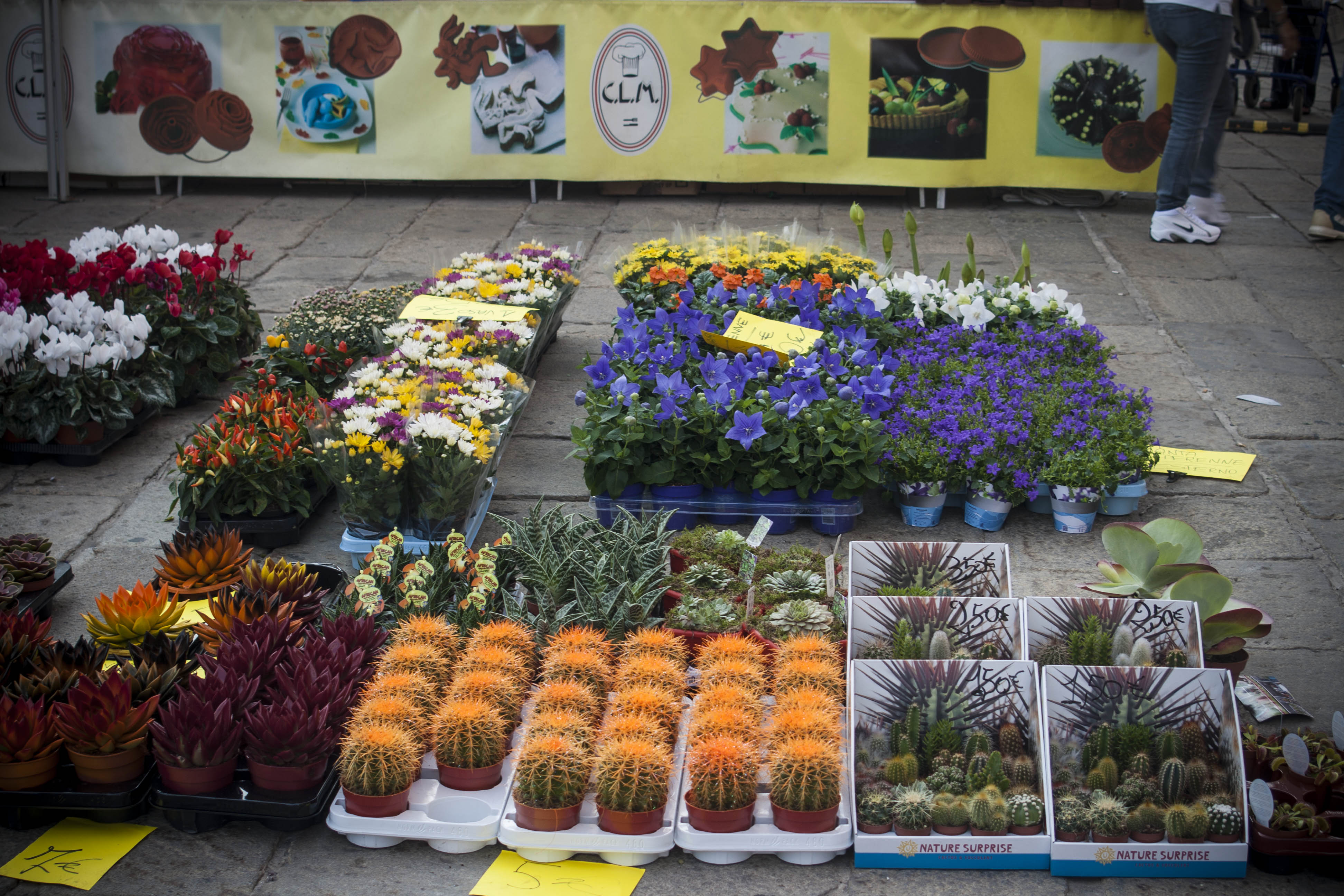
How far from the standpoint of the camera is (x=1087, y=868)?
2488 millimetres

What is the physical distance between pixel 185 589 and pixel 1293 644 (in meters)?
3.26

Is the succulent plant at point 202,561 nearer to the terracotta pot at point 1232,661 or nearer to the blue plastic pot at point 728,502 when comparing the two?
the blue plastic pot at point 728,502

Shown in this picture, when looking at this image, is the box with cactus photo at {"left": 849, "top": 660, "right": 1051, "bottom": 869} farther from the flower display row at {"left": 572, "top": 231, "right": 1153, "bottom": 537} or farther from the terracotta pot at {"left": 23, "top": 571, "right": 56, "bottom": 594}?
the terracotta pot at {"left": 23, "top": 571, "right": 56, "bottom": 594}

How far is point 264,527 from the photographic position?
12.9ft

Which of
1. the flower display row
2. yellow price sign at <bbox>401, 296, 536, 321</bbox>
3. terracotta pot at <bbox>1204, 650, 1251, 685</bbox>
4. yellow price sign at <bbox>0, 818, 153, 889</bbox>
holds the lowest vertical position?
yellow price sign at <bbox>0, 818, 153, 889</bbox>

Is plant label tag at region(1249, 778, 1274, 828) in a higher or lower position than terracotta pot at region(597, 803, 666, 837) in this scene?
higher

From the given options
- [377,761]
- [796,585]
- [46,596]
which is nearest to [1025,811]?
[796,585]

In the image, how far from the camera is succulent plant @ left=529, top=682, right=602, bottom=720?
2.64m

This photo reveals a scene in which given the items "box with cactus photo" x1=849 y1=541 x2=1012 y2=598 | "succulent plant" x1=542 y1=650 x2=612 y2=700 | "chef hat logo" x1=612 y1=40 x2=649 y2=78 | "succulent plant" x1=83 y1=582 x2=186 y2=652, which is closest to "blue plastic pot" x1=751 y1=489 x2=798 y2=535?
"box with cactus photo" x1=849 y1=541 x2=1012 y2=598

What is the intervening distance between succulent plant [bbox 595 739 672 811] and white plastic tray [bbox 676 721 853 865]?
11 centimetres

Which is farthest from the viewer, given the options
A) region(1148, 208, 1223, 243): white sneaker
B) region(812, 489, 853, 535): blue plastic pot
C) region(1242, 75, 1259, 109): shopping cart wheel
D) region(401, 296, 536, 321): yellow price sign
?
region(1242, 75, 1259, 109): shopping cart wheel

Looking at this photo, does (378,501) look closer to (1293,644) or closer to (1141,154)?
(1293,644)

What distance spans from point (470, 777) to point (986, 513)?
2.17m

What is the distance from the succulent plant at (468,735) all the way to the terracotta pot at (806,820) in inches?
25.6
